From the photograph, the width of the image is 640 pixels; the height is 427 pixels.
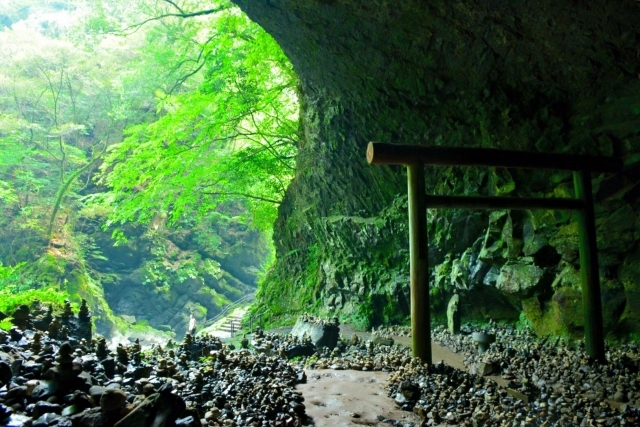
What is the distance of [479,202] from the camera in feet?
→ 18.5

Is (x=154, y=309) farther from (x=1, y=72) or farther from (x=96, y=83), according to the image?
(x=1, y=72)

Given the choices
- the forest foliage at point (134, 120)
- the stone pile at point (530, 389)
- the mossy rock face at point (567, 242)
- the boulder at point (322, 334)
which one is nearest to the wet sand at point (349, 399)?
the stone pile at point (530, 389)

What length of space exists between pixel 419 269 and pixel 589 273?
2.36m

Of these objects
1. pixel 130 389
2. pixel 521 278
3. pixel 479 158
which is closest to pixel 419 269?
pixel 479 158

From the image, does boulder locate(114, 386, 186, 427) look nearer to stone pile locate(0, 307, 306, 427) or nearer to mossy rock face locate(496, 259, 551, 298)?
stone pile locate(0, 307, 306, 427)

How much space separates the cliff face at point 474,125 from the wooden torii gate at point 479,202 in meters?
0.72

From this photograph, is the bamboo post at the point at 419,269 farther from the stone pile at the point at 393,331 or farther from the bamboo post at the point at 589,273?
the stone pile at the point at 393,331

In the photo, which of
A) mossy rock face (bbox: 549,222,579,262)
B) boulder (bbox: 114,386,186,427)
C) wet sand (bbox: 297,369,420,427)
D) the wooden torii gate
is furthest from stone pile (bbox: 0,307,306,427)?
mossy rock face (bbox: 549,222,579,262)

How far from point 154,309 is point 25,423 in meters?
24.5

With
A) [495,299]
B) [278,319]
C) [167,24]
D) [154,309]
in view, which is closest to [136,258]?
[154,309]

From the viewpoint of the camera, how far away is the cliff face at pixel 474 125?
241 inches

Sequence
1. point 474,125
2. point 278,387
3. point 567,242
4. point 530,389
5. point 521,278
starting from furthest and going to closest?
1. point 474,125
2. point 521,278
3. point 567,242
4. point 530,389
5. point 278,387

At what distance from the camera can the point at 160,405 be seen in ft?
7.18

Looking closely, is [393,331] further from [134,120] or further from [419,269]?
[134,120]
